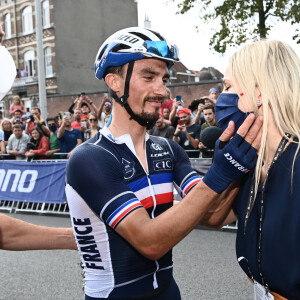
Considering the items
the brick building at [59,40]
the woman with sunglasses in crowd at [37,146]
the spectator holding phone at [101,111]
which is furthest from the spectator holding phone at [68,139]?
the brick building at [59,40]

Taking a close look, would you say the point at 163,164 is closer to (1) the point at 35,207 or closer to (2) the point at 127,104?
(2) the point at 127,104

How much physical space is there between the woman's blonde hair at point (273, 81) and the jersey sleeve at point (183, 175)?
0.51m

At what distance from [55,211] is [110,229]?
7354mm

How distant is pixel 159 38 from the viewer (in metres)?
2.12

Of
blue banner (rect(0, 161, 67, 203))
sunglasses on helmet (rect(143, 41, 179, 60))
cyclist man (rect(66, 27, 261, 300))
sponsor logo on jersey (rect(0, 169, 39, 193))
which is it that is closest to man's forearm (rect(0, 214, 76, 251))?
cyclist man (rect(66, 27, 261, 300))

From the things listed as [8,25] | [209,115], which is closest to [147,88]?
[209,115]

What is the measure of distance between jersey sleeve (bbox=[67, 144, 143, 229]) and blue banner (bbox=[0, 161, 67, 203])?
710 centimetres

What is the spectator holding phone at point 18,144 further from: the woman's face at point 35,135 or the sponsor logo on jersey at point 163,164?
the sponsor logo on jersey at point 163,164

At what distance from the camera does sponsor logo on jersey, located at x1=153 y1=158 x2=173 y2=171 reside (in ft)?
6.84

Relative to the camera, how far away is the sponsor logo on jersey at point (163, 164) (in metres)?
2.08

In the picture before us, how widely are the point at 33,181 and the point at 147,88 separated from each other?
7.76 metres

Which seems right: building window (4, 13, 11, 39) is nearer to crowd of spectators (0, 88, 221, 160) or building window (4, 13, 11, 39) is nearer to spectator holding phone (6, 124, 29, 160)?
crowd of spectators (0, 88, 221, 160)

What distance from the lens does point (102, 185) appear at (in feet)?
5.81

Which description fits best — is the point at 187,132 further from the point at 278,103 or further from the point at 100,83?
the point at 100,83
